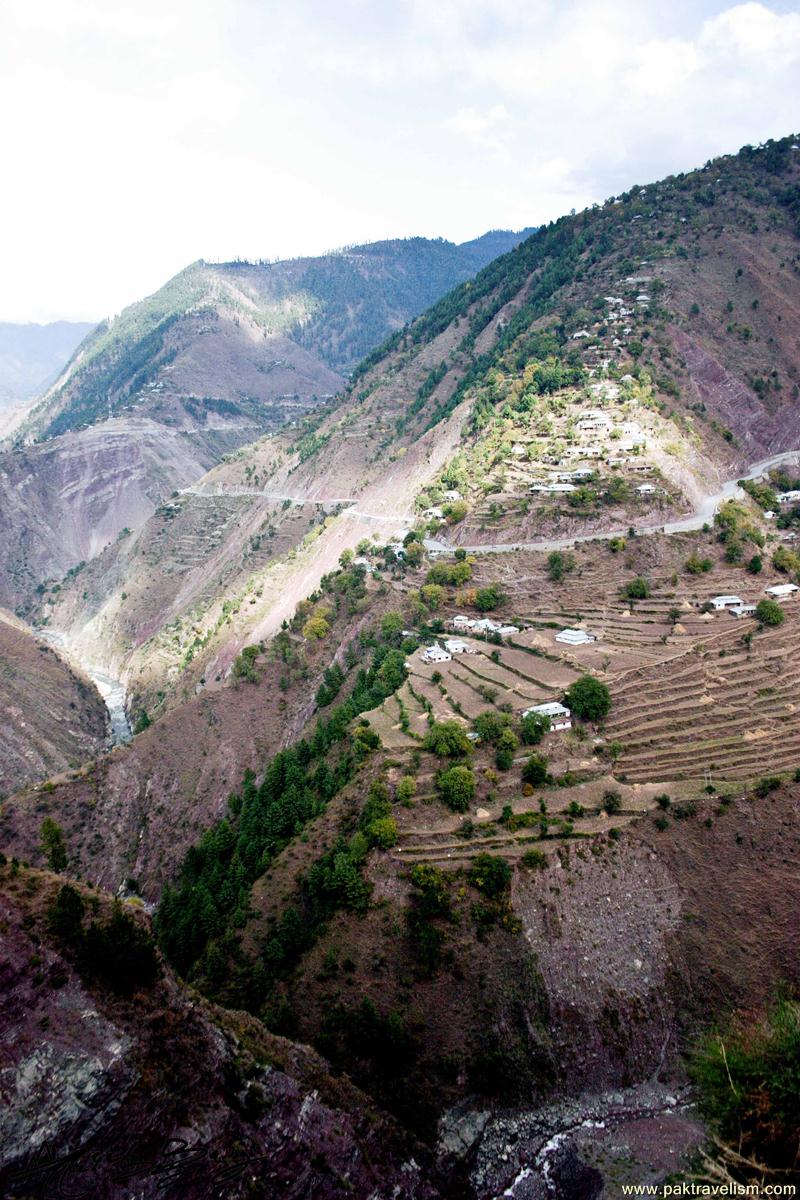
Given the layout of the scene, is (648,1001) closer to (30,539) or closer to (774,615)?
(774,615)

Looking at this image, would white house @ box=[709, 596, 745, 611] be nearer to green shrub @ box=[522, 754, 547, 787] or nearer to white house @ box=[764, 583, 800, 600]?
white house @ box=[764, 583, 800, 600]

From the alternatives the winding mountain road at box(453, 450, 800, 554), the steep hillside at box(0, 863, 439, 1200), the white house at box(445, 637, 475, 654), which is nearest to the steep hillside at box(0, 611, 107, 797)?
the white house at box(445, 637, 475, 654)

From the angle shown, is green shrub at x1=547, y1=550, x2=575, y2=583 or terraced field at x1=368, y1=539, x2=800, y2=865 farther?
green shrub at x1=547, y1=550, x2=575, y2=583

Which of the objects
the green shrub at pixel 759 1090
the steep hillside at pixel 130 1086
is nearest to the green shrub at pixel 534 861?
the green shrub at pixel 759 1090

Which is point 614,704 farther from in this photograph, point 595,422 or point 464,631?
point 595,422

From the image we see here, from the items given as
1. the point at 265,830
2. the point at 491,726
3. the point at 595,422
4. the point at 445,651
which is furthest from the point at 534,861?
the point at 595,422
